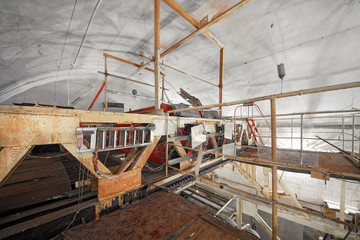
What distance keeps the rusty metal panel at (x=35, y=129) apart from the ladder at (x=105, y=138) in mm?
108

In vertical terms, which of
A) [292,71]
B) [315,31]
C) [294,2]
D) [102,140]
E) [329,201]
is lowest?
[329,201]

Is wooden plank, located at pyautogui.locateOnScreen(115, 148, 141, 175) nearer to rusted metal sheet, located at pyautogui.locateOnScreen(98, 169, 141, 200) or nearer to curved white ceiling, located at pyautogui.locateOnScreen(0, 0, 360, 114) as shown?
rusted metal sheet, located at pyautogui.locateOnScreen(98, 169, 141, 200)

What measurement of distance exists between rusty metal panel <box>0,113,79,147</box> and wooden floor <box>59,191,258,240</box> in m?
1.06

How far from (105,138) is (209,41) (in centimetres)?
452

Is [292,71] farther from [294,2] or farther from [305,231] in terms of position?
[305,231]

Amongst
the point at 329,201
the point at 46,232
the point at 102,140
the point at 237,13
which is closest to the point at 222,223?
the point at 102,140

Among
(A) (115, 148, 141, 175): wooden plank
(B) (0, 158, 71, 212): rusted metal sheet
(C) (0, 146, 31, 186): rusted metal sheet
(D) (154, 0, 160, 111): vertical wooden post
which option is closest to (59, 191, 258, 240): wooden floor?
(A) (115, 148, 141, 175): wooden plank

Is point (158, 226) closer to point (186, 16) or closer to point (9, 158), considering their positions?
point (9, 158)

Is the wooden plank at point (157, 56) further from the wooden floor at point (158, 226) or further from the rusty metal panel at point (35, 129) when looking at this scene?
the wooden floor at point (158, 226)

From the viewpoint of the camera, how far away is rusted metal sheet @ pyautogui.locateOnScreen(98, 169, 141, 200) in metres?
1.78

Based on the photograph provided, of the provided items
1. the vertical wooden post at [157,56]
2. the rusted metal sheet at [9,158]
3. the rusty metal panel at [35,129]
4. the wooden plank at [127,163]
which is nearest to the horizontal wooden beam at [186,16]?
the vertical wooden post at [157,56]

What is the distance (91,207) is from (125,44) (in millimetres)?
4622

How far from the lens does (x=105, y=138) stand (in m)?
1.69

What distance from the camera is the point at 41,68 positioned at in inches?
169
